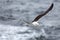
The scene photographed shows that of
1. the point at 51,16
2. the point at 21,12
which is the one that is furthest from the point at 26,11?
the point at 51,16

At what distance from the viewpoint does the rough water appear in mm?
18984

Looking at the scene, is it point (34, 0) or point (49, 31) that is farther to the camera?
point (34, 0)

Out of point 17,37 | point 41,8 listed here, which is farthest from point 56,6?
point 17,37

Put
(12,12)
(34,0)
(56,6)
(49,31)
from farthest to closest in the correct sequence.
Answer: (34,0) → (56,6) → (12,12) → (49,31)

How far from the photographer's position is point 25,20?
21.8 metres

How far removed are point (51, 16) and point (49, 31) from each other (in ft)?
12.6

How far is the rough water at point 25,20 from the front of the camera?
19.0m

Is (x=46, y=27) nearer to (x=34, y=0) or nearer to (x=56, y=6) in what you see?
(x=56, y=6)

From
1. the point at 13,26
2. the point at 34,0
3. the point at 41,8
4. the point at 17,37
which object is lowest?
the point at 17,37

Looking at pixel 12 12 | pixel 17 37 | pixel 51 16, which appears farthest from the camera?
pixel 12 12

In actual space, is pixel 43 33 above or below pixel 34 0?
below

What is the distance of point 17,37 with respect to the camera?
1864 centimetres

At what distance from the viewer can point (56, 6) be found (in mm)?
27094

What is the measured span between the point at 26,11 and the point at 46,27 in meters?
5.37
